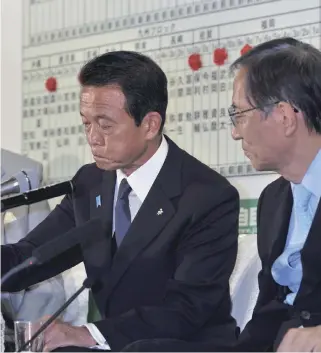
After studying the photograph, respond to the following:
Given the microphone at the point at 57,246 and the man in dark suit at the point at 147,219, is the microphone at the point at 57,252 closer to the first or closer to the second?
the microphone at the point at 57,246

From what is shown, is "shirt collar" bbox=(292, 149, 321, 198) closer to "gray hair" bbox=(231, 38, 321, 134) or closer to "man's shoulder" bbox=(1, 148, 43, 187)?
"gray hair" bbox=(231, 38, 321, 134)

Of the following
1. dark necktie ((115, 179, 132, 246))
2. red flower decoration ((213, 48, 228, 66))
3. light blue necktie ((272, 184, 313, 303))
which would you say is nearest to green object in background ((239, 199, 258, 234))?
red flower decoration ((213, 48, 228, 66))

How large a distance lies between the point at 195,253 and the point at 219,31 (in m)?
0.96

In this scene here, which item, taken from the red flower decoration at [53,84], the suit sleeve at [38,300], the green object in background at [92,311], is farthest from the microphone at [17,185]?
the red flower decoration at [53,84]

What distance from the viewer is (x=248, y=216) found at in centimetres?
246

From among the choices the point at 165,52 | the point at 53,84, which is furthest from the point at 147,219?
the point at 53,84

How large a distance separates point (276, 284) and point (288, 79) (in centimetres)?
41

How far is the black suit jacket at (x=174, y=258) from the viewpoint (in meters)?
1.73

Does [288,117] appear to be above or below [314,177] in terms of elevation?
above

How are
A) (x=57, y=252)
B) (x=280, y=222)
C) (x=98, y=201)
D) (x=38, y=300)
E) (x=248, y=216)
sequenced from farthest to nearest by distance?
(x=248, y=216) < (x=38, y=300) < (x=98, y=201) < (x=280, y=222) < (x=57, y=252)

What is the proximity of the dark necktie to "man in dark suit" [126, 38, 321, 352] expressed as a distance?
0.32 metres

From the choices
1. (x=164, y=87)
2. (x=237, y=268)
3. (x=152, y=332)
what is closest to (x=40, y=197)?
(x=152, y=332)

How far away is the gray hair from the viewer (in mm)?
1608

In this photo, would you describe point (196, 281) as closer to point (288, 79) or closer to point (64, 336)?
point (64, 336)
